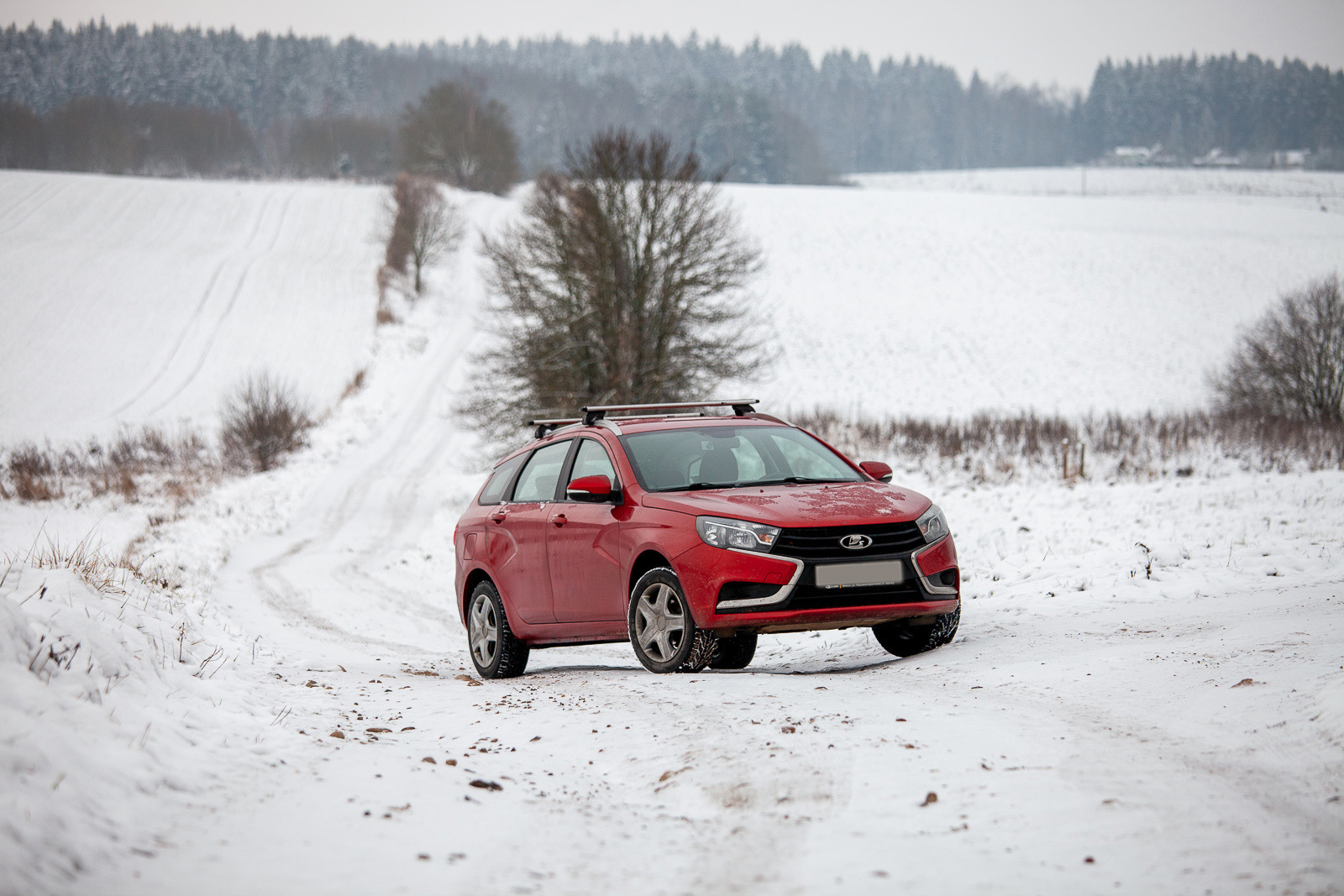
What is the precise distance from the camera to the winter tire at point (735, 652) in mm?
6762

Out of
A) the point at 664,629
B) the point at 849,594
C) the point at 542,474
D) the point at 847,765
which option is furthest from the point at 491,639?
the point at 847,765

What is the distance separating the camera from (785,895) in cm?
315

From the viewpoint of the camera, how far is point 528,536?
8000 millimetres

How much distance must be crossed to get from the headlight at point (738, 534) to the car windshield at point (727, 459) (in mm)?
705

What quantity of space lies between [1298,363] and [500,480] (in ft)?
83.2

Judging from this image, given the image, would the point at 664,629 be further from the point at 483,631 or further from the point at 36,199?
the point at 36,199

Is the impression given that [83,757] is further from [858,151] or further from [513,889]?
[858,151]

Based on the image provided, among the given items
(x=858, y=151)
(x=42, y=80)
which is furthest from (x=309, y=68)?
(x=858, y=151)

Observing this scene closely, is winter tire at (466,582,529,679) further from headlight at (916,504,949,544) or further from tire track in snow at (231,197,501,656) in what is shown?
headlight at (916,504,949,544)

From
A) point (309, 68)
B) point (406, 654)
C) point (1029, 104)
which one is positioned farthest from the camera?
point (1029, 104)

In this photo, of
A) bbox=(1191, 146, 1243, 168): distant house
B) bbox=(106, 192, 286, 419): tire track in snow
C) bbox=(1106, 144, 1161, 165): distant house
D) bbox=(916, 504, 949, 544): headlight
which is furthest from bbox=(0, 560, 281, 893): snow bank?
bbox=(1106, 144, 1161, 165): distant house

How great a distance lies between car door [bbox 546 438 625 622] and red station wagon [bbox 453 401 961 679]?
0.01 meters

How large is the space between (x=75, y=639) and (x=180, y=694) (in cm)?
56

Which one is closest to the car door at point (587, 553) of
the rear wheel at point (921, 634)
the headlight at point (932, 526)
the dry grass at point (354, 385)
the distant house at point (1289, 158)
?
the rear wheel at point (921, 634)
